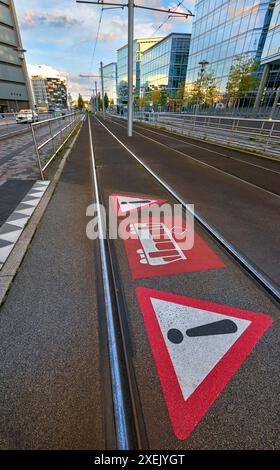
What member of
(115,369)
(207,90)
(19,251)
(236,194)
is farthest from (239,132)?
(207,90)

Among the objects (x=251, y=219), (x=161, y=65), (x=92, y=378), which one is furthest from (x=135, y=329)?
(x=161, y=65)

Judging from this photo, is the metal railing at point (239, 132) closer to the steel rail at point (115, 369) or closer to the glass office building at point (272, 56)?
the steel rail at point (115, 369)

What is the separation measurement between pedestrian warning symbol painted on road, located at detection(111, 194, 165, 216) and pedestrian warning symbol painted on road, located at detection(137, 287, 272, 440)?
254cm


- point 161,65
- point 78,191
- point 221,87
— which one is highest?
point 161,65

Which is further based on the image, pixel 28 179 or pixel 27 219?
pixel 28 179

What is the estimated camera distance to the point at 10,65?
54.7 meters

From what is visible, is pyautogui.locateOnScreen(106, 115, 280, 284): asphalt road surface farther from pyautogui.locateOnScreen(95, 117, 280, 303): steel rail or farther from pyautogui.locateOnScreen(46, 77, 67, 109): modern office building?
pyautogui.locateOnScreen(46, 77, 67, 109): modern office building

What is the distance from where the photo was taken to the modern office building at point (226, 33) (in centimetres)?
3144

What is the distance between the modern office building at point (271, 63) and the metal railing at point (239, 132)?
1575cm

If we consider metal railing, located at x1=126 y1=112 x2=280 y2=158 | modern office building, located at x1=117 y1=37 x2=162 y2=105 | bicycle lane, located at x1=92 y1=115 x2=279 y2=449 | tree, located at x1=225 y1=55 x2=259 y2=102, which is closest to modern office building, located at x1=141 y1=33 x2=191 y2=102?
modern office building, located at x1=117 y1=37 x2=162 y2=105

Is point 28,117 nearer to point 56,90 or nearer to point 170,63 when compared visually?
point 170,63

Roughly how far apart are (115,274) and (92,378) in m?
1.31

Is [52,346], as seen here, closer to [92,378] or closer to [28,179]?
[92,378]
